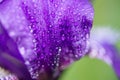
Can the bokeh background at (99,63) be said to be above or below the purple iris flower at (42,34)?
below

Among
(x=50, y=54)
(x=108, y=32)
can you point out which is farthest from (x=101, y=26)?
(x=50, y=54)

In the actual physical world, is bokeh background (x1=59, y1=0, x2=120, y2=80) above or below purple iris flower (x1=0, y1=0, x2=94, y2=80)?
below

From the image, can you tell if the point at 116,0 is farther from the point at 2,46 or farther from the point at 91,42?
the point at 2,46

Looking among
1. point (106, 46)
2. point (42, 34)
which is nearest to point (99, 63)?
point (106, 46)
